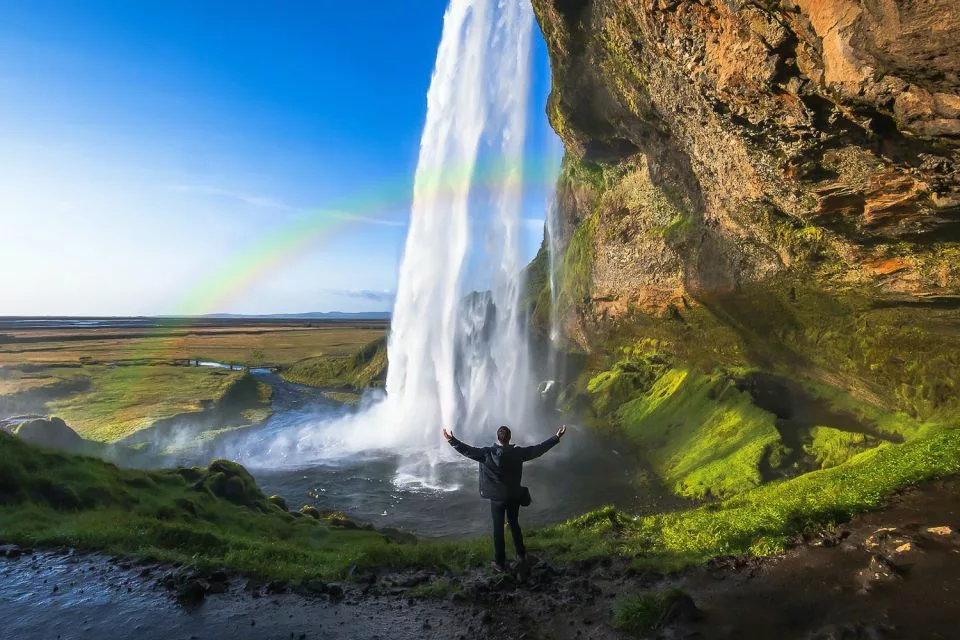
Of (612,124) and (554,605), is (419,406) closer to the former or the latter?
(612,124)

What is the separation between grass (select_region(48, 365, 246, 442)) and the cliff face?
3327 centimetres

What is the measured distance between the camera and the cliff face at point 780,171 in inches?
365

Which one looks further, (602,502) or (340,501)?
(340,501)

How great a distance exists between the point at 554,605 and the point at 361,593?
2969 mm

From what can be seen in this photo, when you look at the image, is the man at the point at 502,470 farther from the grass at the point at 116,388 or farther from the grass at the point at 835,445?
the grass at the point at 116,388

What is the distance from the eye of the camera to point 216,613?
269 inches

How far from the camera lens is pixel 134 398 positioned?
42.5m

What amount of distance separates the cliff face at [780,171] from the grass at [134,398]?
33.3m

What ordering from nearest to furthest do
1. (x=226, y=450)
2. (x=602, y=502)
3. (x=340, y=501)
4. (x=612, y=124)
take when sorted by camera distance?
(x=602, y=502) → (x=340, y=501) → (x=612, y=124) → (x=226, y=450)

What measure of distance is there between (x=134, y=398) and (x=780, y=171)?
4879 cm

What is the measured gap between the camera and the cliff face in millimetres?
9273

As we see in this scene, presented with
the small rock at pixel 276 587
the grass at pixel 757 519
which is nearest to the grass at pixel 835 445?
the grass at pixel 757 519

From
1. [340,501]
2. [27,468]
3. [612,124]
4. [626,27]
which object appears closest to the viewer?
[27,468]

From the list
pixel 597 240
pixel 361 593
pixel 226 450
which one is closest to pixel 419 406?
pixel 226 450
